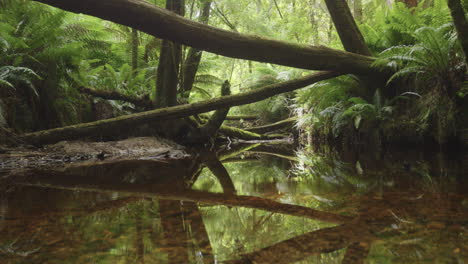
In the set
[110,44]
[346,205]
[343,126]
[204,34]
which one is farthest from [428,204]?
[110,44]

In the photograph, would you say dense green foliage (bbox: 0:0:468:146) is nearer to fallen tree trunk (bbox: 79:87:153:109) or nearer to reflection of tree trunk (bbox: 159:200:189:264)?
fallen tree trunk (bbox: 79:87:153:109)

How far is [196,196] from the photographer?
210cm

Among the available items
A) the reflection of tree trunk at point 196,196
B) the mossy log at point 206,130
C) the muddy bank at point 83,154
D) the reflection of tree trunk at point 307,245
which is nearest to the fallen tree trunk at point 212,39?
the reflection of tree trunk at point 196,196

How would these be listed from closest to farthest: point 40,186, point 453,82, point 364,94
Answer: point 40,186 < point 453,82 < point 364,94

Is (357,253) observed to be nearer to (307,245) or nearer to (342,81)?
(307,245)

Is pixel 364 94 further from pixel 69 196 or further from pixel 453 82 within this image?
pixel 69 196

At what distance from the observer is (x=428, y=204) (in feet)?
5.23

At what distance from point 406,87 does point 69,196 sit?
5118mm

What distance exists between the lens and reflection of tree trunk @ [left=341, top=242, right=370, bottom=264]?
983mm

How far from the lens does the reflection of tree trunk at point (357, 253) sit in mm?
983

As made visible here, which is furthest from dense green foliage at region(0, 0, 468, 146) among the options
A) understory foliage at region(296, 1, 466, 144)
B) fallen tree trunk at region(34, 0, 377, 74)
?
fallen tree trunk at region(34, 0, 377, 74)

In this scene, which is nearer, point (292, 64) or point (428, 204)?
point (428, 204)

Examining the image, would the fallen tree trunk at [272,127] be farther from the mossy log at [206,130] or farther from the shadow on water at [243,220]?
the shadow on water at [243,220]

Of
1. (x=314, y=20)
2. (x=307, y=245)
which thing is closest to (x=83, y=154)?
(x=307, y=245)
